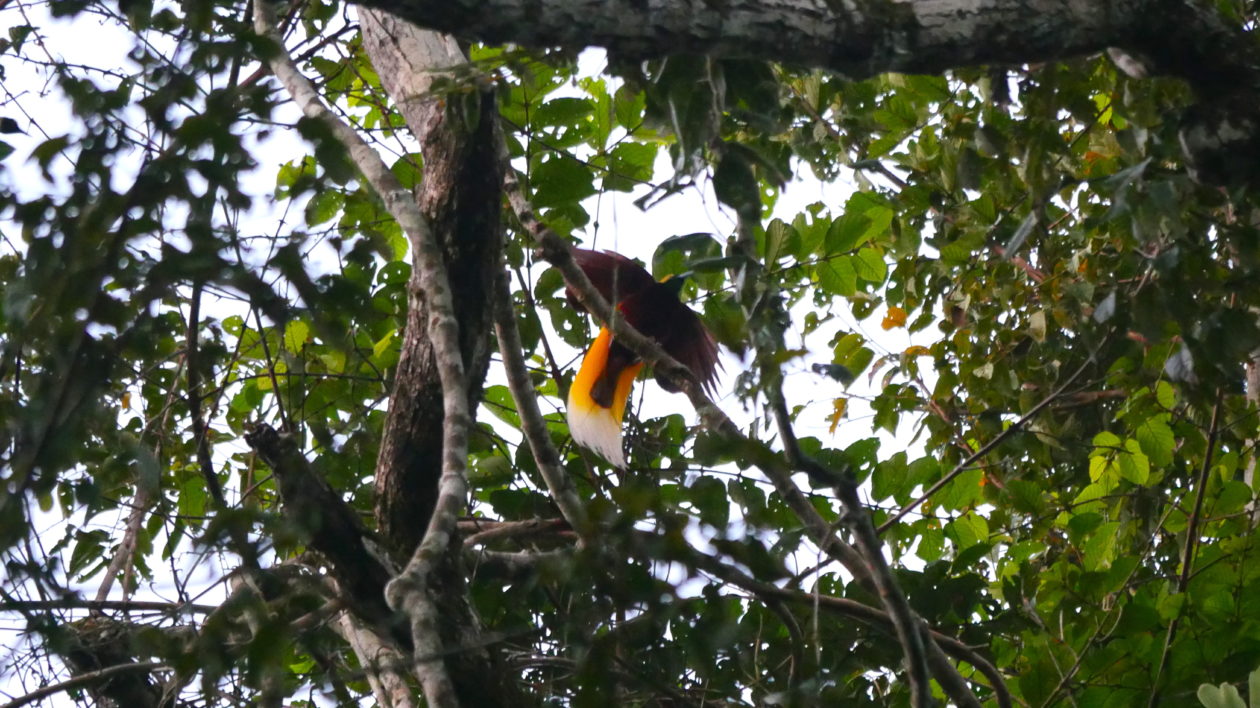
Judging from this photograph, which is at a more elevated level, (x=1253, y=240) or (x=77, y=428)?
(x=1253, y=240)

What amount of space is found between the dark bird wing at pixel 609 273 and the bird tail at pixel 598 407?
10cm

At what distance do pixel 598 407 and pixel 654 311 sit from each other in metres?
0.25

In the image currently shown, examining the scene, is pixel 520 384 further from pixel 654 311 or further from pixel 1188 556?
pixel 1188 556

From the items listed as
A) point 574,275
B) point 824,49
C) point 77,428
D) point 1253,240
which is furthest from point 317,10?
point 1253,240

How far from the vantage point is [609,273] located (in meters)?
2.51

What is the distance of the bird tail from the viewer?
2445 millimetres

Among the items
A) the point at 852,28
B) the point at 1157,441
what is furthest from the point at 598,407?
the point at 852,28

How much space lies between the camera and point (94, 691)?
1883 mm

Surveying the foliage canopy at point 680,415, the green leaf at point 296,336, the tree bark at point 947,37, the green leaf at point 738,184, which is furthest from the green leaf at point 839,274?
the green leaf at point 296,336

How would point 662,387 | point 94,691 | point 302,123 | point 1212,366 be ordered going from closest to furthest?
point 302,123 → point 1212,366 → point 94,691 → point 662,387

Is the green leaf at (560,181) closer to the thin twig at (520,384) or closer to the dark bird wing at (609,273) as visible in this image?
the dark bird wing at (609,273)

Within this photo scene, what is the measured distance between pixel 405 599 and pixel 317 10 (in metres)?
1.61

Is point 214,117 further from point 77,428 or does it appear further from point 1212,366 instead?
point 1212,366

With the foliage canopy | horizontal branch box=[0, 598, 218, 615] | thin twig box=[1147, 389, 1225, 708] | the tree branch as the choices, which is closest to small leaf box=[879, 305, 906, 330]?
→ the foliage canopy
